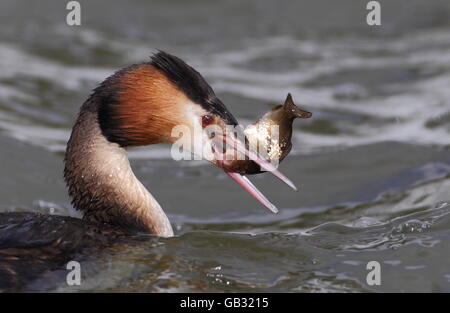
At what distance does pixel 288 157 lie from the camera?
845 cm

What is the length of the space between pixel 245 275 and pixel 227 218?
222 centimetres

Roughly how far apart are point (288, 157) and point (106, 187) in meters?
3.34

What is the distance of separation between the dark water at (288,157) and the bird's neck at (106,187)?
0.62 ft

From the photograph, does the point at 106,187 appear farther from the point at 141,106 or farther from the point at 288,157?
the point at 288,157

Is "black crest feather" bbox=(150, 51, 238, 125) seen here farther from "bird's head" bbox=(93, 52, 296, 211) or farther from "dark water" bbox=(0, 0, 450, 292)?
"dark water" bbox=(0, 0, 450, 292)

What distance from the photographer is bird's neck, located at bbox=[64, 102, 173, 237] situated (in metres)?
5.32

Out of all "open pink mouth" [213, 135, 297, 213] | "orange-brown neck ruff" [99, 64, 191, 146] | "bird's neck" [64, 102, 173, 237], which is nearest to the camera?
"open pink mouth" [213, 135, 297, 213]

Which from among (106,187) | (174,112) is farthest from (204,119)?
(106,187)

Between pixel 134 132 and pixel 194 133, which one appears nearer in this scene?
pixel 194 133

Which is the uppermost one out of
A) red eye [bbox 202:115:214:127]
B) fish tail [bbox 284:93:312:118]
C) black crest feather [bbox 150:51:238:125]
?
black crest feather [bbox 150:51:238:125]

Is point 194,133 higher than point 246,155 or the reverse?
higher

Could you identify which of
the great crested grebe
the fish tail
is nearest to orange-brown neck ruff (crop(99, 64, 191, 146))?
the great crested grebe

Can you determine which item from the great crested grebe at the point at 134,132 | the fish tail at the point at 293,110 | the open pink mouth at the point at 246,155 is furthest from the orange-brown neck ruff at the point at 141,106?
the fish tail at the point at 293,110
